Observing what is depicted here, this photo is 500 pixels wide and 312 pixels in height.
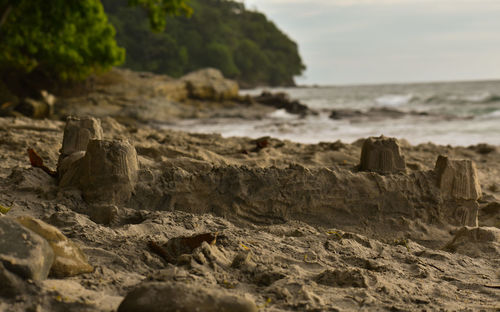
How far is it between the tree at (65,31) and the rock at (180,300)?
26.7 ft

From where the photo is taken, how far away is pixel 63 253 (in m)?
1.93

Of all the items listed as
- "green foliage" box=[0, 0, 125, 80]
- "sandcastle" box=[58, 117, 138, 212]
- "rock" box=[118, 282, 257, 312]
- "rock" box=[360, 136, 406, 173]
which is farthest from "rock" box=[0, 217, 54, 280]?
"green foliage" box=[0, 0, 125, 80]

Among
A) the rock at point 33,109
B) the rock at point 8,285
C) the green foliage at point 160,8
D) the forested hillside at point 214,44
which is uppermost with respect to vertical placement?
the forested hillside at point 214,44

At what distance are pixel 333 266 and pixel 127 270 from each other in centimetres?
96

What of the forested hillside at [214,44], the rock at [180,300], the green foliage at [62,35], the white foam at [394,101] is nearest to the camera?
the rock at [180,300]

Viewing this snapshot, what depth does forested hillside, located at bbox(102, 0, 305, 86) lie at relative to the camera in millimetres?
58344

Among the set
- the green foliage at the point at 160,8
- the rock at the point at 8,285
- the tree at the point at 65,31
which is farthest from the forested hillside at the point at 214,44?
the rock at the point at 8,285

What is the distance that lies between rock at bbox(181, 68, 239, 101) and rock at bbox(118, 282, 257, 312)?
18.6 metres

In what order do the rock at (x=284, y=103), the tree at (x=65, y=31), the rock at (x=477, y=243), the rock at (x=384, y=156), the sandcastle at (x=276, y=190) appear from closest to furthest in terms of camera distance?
1. the rock at (x=477, y=243)
2. the sandcastle at (x=276, y=190)
3. the rock at (x=384, y=156)
4. the tree at (x=65, y=31)
5. the rock at (x=284, y=103)

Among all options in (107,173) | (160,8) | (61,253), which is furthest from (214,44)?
(61,253)

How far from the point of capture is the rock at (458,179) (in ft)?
11.1

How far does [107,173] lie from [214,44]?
202 feet

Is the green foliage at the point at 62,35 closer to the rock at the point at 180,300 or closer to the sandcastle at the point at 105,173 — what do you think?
the sandcastle at the point at 105,173

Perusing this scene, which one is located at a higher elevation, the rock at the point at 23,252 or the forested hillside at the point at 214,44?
the forested hillside at the point at 214,44
